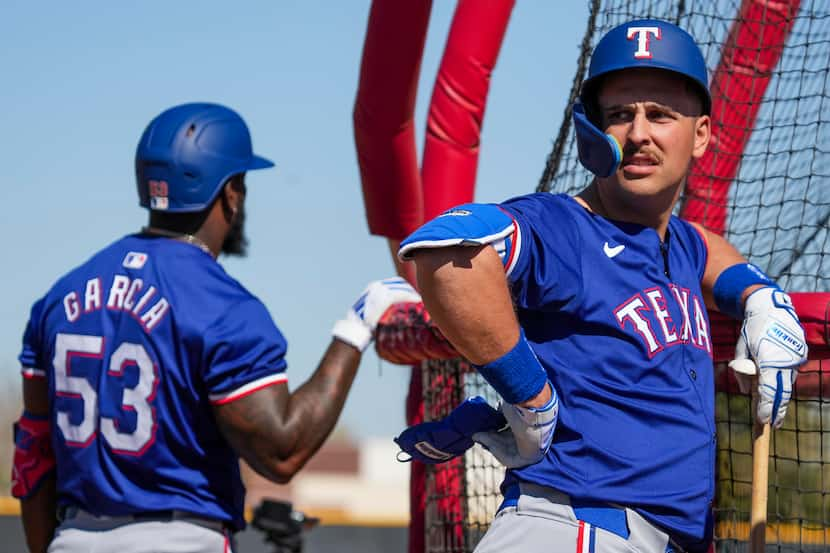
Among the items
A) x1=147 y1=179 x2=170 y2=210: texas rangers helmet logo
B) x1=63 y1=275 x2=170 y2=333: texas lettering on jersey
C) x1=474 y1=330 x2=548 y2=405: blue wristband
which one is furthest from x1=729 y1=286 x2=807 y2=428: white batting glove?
x1=147 y1=179 x2=170 y2=210: texas rangers helmet logo

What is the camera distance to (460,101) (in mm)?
5082

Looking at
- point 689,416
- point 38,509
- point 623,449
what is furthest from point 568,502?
point 38,509

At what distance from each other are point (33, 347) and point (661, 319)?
164 centimetres

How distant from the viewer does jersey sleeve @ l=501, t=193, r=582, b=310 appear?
263 cm

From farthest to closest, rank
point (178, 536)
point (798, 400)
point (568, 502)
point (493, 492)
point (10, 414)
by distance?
point (10, 414) < point (493, 492) < point (798, 400) < point (178, 536) < point (568, 502)

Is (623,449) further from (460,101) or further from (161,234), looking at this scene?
(460,101)

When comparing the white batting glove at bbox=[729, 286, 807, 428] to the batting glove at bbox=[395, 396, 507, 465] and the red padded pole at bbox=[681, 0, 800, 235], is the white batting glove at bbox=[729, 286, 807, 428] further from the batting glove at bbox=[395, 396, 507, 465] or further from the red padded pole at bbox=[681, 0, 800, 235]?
the red padded pole at bbox=[681, 0, 800, 235]

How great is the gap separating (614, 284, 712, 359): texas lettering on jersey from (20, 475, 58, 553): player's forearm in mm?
1618

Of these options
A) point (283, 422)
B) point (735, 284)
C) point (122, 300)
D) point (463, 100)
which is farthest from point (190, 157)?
point (463, 100)

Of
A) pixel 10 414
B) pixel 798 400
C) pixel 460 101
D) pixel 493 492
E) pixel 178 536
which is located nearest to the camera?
pixel 178 536

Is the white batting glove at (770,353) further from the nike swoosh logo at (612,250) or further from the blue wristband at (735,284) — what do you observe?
the nike swoosh logo at (612,250)

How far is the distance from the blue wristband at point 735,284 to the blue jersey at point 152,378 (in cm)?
109

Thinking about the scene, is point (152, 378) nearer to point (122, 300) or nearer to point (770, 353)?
point (122, 300)

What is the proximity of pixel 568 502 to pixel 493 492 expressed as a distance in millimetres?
1549
